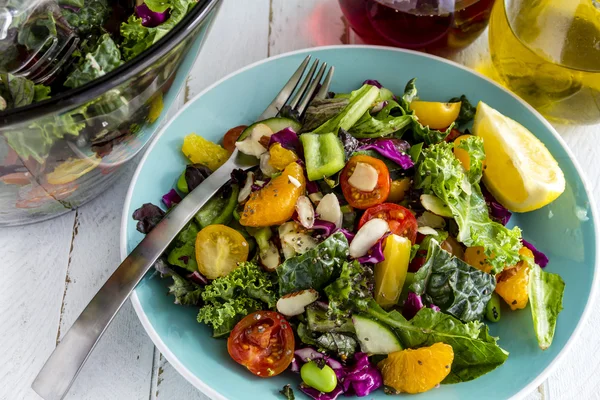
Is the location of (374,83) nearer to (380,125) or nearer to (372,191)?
(380,125)

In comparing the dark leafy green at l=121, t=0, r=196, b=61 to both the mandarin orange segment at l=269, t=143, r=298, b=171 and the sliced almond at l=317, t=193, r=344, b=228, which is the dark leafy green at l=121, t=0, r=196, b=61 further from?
the sliced almond at l=317, t=193, r=344, b=228

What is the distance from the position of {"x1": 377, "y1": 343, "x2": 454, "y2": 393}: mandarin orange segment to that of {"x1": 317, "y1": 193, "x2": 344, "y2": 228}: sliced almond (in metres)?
0.36

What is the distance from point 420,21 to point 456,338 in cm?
100

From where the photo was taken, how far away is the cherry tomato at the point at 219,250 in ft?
5.21

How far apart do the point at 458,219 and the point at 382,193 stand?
20 centimetres

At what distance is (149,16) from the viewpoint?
1.74 meters

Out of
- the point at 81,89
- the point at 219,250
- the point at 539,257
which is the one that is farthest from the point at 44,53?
the point at 539,257

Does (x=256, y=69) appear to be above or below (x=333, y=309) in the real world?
above

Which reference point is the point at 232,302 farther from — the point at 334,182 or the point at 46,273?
the point at 46,273

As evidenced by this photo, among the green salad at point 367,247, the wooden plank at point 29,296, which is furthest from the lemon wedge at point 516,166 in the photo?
the wooden plank at point 29,296

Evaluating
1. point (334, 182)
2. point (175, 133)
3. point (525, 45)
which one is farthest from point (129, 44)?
point (525, 45)

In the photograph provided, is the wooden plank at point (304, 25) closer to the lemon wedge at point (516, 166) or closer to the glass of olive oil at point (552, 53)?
the glass of olive oil at point (552, 53)

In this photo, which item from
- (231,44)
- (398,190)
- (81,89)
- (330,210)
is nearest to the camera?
(81,89)

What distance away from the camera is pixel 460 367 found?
58.1 inches
